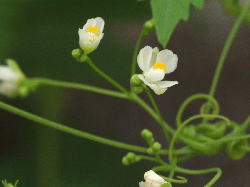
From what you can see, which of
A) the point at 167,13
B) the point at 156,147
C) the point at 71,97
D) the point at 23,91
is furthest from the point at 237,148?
the point at 71,97

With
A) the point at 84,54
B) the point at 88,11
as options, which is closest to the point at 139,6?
the point at 88,11

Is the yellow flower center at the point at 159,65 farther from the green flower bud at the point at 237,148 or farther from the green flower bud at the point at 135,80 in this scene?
the green flower bud at the point at 237,148

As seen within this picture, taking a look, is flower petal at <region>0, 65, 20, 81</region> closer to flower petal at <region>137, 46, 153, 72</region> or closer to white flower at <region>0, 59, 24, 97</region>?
white flower at <region>0, 59, 24, 97</region>

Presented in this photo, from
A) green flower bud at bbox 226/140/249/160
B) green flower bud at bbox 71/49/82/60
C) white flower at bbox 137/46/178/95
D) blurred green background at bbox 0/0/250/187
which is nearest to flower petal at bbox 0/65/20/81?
green flower bud at bbox 71/49/82/60

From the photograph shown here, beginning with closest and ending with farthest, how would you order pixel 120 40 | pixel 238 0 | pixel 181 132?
pixel 181 132
pixel 238 0
pixel 120 40

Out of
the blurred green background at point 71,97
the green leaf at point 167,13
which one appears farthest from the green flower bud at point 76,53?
the blurred green background at point 71,97

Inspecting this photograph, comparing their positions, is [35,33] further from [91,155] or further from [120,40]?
[91,155]

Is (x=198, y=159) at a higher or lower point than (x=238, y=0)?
higher

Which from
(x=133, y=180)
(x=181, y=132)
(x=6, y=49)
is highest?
(x=6, y=49)
